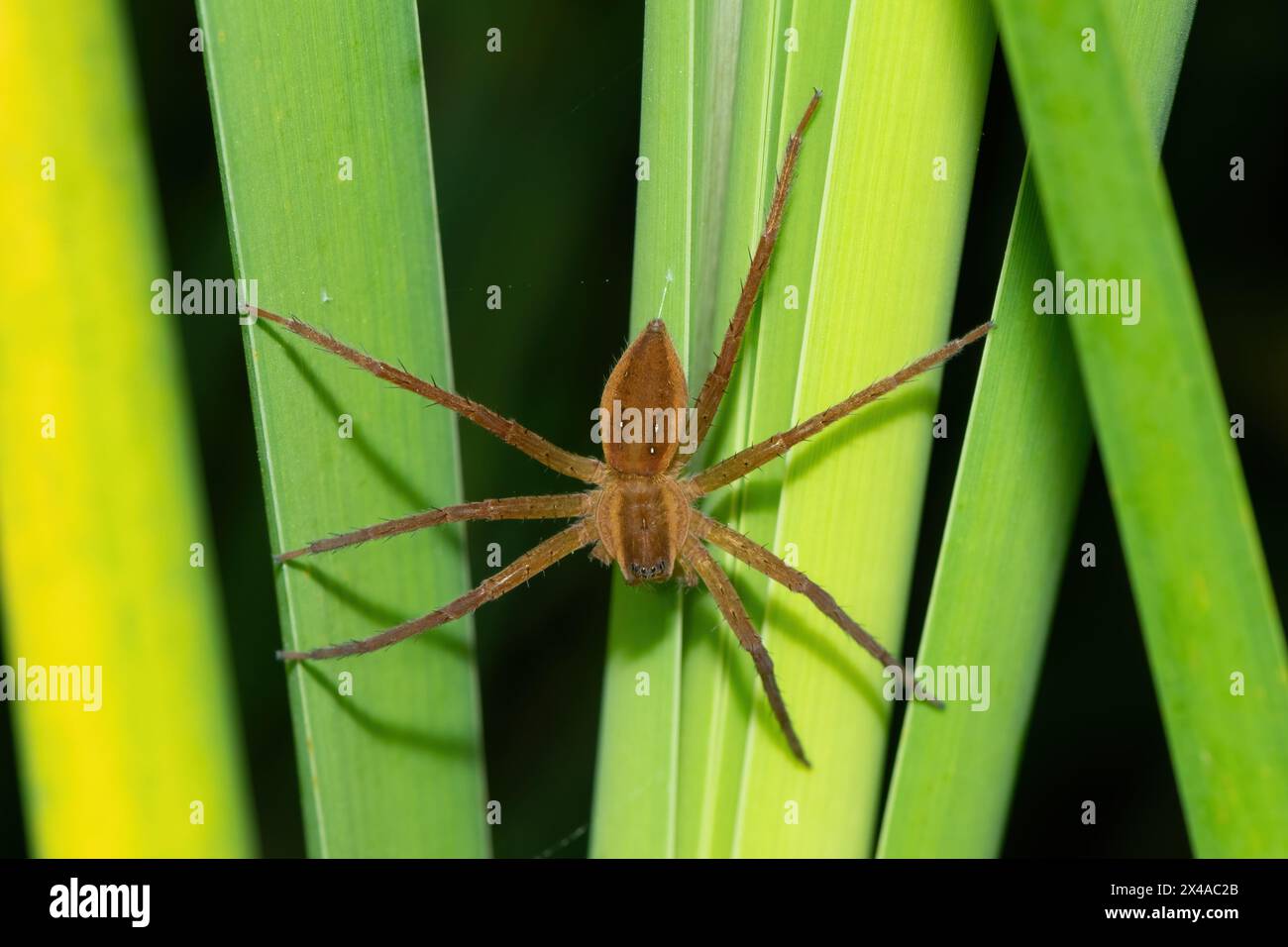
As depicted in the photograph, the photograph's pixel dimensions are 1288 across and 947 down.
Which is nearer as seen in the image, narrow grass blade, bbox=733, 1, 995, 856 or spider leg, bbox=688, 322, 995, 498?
narrow grass blade, bbox=733, 1, 995, 856

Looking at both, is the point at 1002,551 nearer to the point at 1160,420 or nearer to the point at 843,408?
the point at 843,408

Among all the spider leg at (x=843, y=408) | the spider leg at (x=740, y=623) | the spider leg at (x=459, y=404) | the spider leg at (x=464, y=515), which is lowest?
the spider leg at (x=740, y=623)

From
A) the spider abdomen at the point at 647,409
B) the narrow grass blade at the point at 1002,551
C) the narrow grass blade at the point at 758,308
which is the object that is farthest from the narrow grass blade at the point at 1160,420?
the spider abdomen at the point at 647,409

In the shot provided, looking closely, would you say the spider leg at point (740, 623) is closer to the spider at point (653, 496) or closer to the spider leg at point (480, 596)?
the spider at point (653, 496)

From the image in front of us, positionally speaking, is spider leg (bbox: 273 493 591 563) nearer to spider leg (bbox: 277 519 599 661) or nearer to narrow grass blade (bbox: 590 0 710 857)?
spider leg (bbox: 277 519 599 661)

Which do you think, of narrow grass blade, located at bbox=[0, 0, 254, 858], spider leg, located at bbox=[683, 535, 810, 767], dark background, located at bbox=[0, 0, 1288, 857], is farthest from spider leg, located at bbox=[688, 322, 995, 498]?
narrow grass blade, located at bbox=[0, 0, 254, 858]

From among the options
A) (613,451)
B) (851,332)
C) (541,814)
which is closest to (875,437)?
(851,332)

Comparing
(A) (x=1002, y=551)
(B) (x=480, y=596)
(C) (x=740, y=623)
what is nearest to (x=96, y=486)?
(B) (x=480, y=596)
